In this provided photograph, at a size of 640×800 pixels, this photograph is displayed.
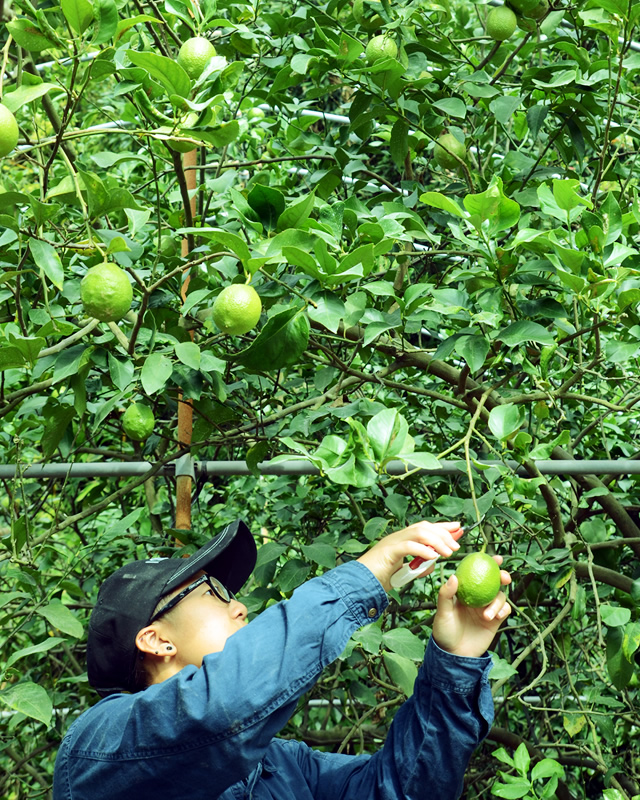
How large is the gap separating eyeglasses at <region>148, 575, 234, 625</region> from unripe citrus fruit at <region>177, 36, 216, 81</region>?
74cm

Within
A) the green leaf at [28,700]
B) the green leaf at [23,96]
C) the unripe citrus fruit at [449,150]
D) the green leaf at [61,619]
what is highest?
the green leaf at [23,96]

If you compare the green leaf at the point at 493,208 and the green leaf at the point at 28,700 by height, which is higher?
the green leaf at the point at 493,208

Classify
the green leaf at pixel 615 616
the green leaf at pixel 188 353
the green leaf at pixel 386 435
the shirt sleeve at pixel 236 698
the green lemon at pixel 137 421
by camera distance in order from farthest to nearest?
the green lemon at pixel 137 421 → the green leaf at pixel 615 616 → the green leaf at pixel 188 353 → the green leaf at pixel 386 435 → the shirt sleeve at pixel 236 698

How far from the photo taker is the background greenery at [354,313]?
1198 millimetres

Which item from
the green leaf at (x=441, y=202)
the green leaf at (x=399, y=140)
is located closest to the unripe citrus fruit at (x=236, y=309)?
the green leaf at (x=441, y=202)

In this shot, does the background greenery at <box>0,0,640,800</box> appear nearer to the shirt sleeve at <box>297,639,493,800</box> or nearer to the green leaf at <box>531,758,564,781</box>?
the green leaf at <box>531,758,564,781</box>

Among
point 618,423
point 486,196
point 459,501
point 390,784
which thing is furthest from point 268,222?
point 618,423

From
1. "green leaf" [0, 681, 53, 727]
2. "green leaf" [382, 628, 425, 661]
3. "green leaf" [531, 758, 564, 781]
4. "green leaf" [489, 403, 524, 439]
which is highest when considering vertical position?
"green leaf" [489, 403, 524, 439]

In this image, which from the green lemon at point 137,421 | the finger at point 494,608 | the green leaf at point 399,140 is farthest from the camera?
the green leaf at point 399,140

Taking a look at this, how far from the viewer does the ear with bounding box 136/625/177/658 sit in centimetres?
122

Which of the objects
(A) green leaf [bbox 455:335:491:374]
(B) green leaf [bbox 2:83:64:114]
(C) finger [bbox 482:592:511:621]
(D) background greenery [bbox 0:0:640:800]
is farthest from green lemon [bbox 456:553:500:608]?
(B) green leaf [bbox 2:83:64:114]

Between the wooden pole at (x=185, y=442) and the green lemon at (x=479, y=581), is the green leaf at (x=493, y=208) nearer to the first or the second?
the green lemon at (x=479, y=581)

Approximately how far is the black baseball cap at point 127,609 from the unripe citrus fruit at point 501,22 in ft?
3.44

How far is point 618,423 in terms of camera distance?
2211 millimetres
